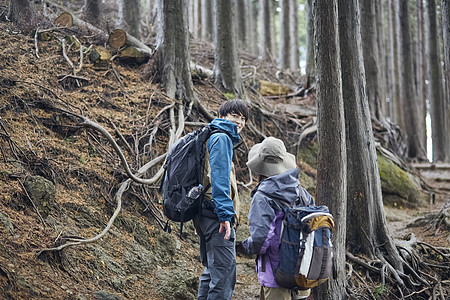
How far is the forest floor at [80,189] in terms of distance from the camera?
162 inches

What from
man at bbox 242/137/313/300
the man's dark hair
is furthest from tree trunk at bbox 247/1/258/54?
man at bbox 242/137/313/300

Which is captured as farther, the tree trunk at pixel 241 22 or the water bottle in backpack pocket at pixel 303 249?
the tree trunk at pixel 241 22

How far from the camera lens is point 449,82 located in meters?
7.42

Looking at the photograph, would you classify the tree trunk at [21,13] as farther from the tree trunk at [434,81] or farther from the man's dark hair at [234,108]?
the tree trunk at [434,81]

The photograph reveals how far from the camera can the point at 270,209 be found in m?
3.40

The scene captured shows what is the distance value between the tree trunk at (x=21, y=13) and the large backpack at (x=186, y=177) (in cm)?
629

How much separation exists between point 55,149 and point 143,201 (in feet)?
4.58

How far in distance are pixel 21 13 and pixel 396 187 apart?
941cm

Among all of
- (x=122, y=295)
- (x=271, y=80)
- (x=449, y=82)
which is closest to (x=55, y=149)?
(x=122, y=295)

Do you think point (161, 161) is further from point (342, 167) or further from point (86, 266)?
point (342, 167)

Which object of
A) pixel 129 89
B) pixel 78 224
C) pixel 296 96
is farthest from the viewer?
pixel 296 96

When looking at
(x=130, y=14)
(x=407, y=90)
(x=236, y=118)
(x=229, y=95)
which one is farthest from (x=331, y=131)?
(x=407, y=90)

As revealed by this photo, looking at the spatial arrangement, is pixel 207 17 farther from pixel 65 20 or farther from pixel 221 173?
pixel 221 173

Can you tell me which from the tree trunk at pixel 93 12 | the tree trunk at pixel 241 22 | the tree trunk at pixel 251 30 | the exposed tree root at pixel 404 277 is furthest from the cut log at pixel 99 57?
the tree trunk at pixel 251 30
